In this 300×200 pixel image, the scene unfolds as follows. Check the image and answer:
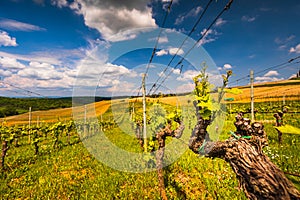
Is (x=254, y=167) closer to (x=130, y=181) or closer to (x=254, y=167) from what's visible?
(x=254, y=167)

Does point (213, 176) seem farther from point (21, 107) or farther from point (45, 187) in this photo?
point (21, 107)

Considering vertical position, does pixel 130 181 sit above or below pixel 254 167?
below

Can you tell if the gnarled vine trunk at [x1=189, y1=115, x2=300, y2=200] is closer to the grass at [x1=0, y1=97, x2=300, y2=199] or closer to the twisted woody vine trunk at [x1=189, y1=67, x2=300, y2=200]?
the twisted woody vine trunk at [x1=189, y1=67, x2=300, y2=200]

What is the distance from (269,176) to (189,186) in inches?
164

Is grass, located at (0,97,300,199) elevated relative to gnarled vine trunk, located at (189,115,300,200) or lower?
lower

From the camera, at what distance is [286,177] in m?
1.74

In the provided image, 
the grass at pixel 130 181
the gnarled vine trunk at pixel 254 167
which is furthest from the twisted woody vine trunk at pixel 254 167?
the grass at pixel 130 181

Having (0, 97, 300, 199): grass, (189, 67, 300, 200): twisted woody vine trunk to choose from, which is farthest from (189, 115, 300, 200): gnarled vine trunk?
(0, 97, 300, 199): grass

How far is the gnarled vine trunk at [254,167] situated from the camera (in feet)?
5.52

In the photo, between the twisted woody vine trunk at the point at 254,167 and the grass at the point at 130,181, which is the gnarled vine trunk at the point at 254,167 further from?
the grass at the point at 130,181

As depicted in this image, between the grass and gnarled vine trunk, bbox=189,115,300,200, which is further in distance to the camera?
the grass

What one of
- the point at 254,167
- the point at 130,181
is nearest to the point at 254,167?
the point at 254,167

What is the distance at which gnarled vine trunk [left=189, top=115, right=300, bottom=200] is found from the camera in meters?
1.68

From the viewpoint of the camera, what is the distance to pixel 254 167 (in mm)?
1931
